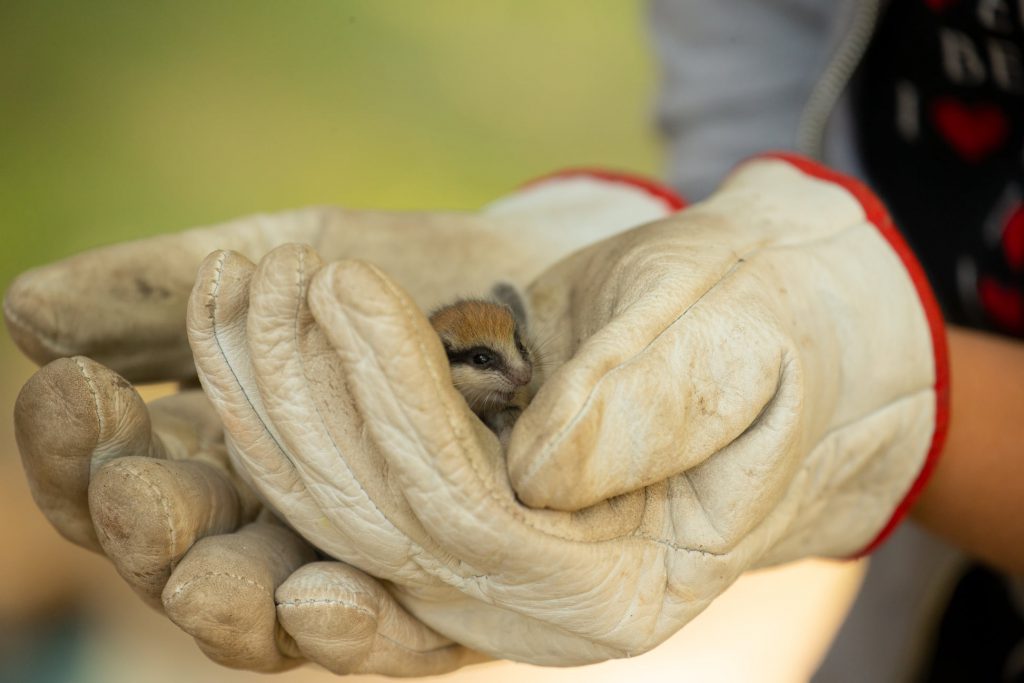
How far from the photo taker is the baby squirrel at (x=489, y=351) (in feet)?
5.08

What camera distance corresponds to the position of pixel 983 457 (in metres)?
1.64

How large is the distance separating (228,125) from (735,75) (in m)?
1.56

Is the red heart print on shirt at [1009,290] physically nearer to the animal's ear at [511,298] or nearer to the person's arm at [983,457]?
the person's arm at [983,457]

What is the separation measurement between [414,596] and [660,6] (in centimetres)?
204

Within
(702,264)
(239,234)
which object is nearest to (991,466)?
(702,264)

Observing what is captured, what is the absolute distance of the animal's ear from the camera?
162 cm

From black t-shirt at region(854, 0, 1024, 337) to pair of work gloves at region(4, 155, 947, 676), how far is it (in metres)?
0.68

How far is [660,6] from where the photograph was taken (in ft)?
8.45

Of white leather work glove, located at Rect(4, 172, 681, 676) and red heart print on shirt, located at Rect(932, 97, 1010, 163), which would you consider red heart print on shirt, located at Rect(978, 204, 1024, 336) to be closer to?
red heart print on shirt, located at Rect(932, 97, 1010, 163)

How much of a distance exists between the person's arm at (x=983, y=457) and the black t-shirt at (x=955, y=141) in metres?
0.33

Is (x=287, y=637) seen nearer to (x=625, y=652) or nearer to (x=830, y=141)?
(x=625, y=652)

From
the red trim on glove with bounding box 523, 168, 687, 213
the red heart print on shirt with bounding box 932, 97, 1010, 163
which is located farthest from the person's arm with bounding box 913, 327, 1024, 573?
the red trim on glove with bounding box 523, 168, 687, 213

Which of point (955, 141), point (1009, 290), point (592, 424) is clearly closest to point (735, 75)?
point (955, 141)

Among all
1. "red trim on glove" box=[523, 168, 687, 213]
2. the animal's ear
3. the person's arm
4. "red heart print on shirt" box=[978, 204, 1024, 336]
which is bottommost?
the person's arm
